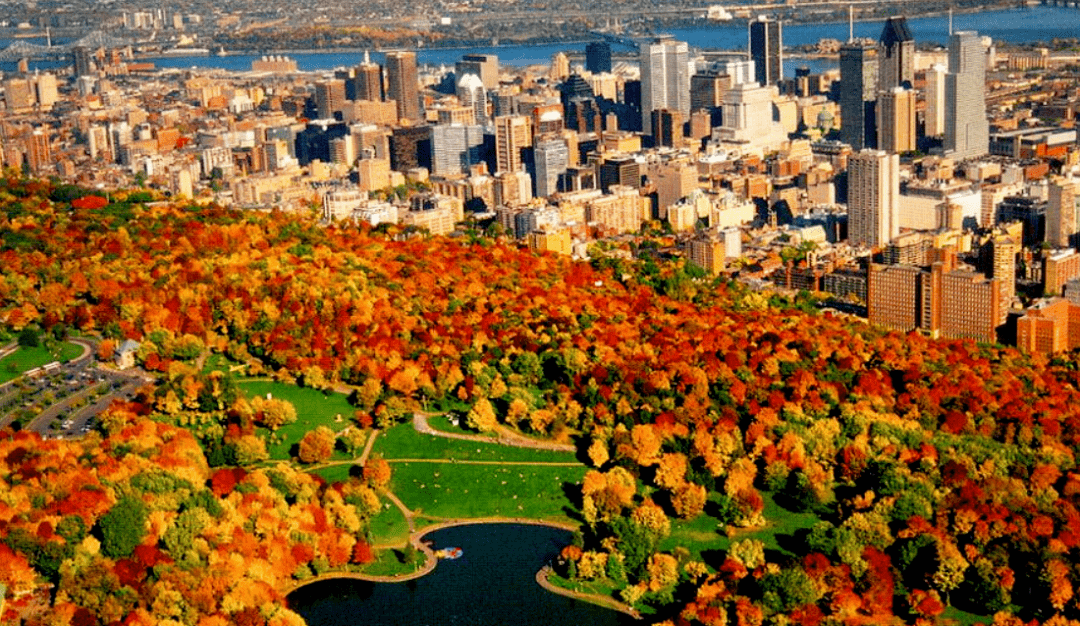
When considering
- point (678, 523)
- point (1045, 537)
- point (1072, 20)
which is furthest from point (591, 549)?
point (1072, 20)

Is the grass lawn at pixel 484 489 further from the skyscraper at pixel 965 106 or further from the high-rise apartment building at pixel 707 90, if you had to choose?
the high-rise apartment building at pixel 707 90

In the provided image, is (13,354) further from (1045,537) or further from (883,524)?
(1045,537)

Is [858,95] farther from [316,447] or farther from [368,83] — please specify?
[316,447]

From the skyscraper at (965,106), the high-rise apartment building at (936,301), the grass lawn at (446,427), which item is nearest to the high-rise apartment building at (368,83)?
the skyscraper at (965,106)

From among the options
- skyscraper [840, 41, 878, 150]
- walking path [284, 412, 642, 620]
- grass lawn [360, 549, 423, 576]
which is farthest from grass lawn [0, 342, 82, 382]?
skyscraper [840, 41, 878, 150]

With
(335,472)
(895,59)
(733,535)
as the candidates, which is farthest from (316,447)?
(895,59)

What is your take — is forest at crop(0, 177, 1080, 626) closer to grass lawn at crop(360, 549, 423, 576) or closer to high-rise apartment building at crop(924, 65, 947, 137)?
grass lawn at crop(360, 549, 423, 576)
